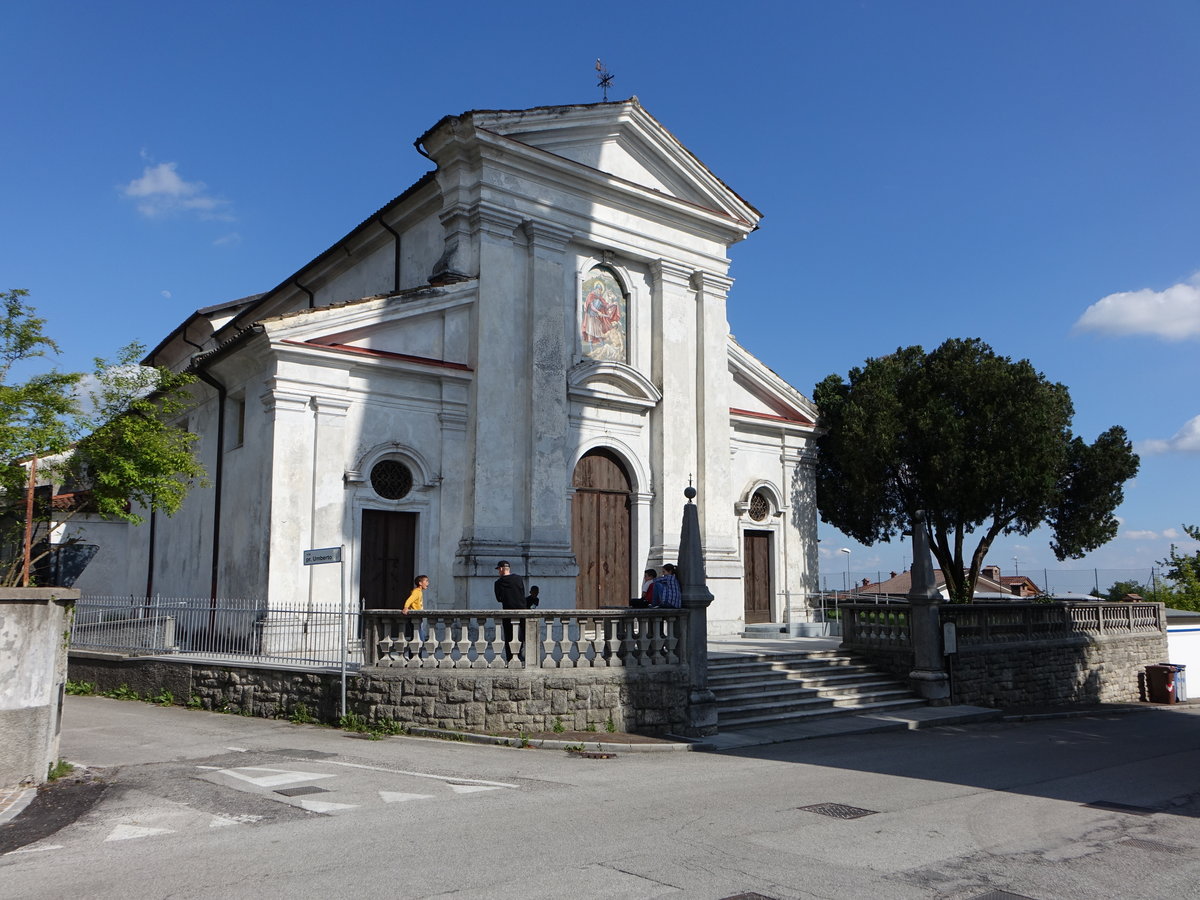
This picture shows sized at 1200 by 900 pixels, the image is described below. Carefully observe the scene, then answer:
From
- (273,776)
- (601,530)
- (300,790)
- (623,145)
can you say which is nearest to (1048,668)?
(601,530)

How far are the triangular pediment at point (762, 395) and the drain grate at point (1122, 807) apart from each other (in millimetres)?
15348

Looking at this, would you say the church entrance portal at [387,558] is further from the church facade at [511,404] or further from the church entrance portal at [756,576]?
the church entrance portal at [756,576]

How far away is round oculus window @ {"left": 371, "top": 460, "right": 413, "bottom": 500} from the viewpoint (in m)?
18.5

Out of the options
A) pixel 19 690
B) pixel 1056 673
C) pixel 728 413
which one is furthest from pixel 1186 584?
pixel 19 690

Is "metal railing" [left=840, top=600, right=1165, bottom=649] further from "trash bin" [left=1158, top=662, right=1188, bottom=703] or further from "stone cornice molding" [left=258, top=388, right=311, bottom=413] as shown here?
"stone cornice molding" [left=258, top=388, right=311, bottom=413]

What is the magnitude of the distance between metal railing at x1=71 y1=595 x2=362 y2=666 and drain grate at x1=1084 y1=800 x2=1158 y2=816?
10290 mm

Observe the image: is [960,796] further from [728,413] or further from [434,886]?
[728,413]

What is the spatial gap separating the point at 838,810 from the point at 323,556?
26.1 feet

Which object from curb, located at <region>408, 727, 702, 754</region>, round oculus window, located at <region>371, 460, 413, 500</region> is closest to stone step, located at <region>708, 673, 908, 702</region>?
curb, located at <region>408, 727, 702, 754</region>

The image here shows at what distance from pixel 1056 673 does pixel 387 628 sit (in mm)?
15201

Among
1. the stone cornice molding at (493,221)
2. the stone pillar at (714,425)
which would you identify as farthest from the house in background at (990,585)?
the stone cornice molding at (493,221)

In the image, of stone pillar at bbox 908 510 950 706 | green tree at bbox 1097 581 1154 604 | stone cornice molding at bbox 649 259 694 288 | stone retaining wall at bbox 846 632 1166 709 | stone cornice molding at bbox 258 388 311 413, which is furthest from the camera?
green tree at bbox 1097 581 1154 604

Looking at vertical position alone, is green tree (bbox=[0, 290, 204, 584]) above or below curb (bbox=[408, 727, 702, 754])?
above

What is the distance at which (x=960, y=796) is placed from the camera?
9.41 meters
